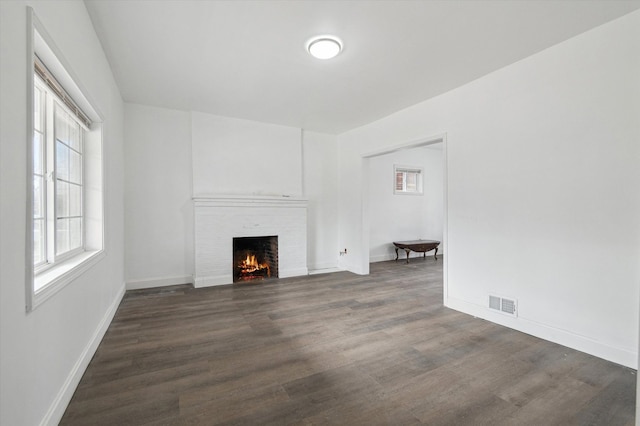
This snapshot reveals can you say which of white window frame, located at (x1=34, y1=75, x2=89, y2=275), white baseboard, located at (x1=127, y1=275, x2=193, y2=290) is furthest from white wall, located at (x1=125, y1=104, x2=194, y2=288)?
white window frame, located at (x1=34, y1=75, x2=89, y2=275)

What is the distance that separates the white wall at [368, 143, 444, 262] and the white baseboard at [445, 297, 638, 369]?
3.55 meters

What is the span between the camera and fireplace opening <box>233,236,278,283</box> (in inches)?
206

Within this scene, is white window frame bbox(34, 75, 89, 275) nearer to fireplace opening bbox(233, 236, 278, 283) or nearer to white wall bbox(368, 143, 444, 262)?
fireplace opening bbox(233, 236, 278, 283)

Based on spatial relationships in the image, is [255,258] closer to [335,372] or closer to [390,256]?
[390,256]

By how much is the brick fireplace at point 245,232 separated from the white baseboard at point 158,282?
0.30 metres

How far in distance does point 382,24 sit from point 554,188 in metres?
2.13

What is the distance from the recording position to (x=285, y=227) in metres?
5.23

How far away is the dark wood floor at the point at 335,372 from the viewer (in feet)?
5.63

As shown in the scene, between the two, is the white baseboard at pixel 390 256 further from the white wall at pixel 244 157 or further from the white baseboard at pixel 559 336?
the white baseboard at pixel 559 336

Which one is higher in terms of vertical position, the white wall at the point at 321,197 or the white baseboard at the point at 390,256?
the white wall at the point at 321,197

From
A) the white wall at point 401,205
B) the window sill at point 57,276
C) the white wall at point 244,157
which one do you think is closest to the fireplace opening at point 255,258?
the white wall at point 244,157

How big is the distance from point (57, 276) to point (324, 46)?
2633 mm

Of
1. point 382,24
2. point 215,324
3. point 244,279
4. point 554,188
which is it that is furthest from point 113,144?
point 554,188

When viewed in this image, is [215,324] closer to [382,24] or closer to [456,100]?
Answer: [382,24]
